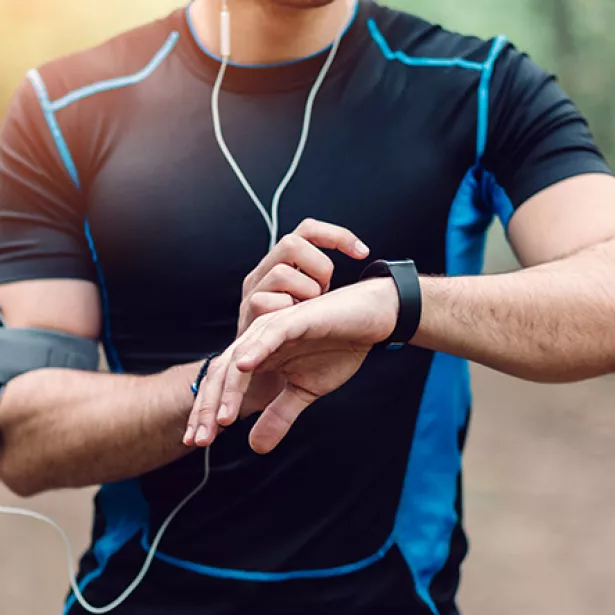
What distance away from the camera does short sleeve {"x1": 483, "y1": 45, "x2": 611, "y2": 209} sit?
3.56ft

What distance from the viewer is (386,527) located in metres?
1.21

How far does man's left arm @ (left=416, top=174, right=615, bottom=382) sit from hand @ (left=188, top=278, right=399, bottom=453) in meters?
0.07

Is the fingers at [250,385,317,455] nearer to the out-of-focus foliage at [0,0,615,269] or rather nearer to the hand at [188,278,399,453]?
the hand at [188,278,399,453]

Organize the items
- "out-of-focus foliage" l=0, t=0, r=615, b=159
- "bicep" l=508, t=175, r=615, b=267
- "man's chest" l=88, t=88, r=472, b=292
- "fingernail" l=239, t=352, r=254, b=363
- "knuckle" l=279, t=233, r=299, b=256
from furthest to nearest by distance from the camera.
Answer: "out-of-focus foliage" l=0, t=0, r=615, b=159 → "man's chest" l=88, t=88, r=472, b=292 → "bicep" l=508, t=175, r=615, b=267 → "knuckle" l=279, t=233, r=299, b=256 → "fingernail" l=239, t=352, r=254, b=363

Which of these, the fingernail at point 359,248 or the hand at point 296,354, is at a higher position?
the fingernail at point 359,248

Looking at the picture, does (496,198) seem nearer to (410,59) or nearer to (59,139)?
(410,59)

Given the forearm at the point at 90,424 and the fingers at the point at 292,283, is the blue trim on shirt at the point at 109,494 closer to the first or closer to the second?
the forearm at the point at 90,424

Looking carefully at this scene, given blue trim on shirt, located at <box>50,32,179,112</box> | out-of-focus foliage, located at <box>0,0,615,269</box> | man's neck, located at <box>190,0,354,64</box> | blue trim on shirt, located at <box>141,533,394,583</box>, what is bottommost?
out-of-focus foliage, located at <box>0,0,615,269</box>

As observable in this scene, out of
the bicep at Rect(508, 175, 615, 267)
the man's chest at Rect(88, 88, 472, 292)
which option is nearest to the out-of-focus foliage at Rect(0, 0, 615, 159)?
the man's chest at Rect(88, 88, 472, 292)

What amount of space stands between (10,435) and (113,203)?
0.31m

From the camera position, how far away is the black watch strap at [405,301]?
0.92 meters

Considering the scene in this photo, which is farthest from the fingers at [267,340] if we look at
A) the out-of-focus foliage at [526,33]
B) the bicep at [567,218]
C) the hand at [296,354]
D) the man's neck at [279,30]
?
the out-of-focus foliage at [526,33]

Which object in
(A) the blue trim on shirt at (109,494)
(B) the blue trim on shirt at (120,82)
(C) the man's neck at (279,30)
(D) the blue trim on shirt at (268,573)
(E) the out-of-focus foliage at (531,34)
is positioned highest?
(C) the man's neck at (279,30)

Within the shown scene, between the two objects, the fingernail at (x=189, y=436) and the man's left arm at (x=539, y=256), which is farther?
the man's left arm at (x=539, y=256)
